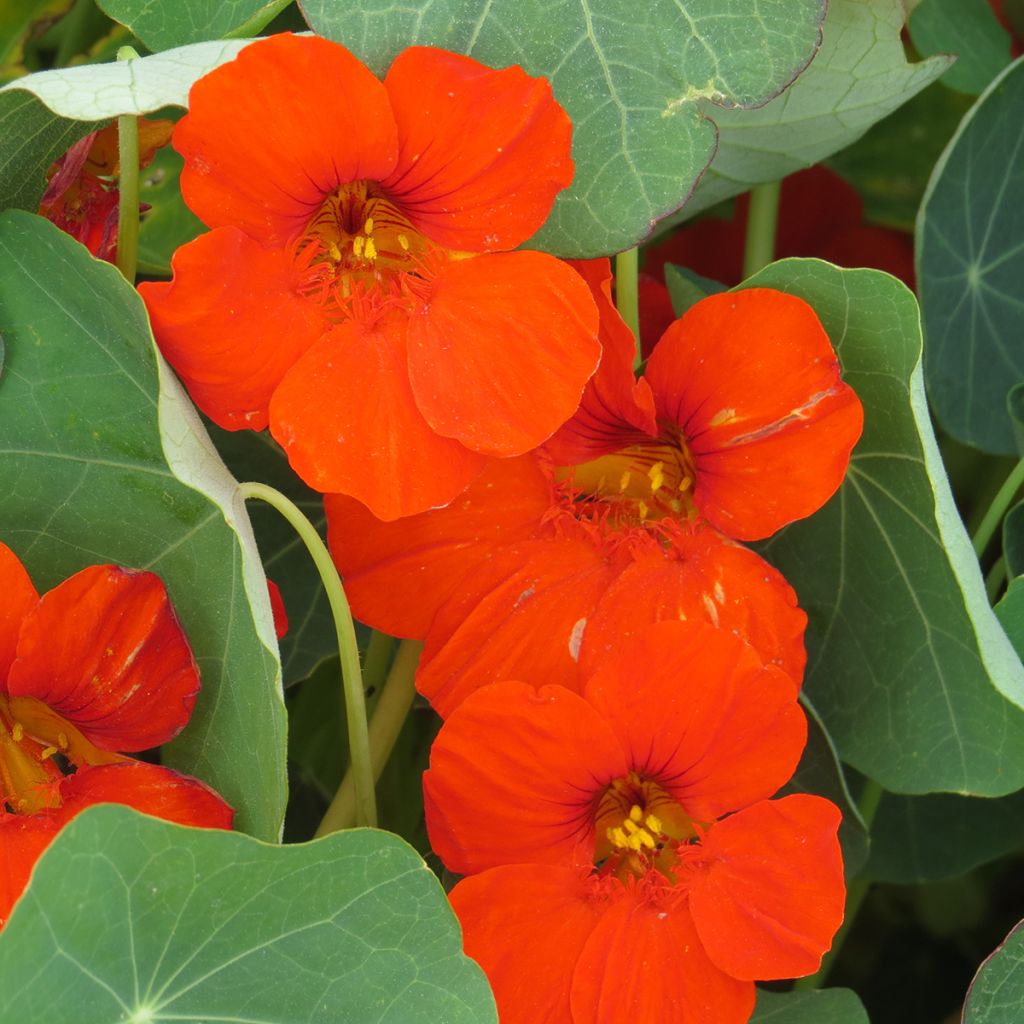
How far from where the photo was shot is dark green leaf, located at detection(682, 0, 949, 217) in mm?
833

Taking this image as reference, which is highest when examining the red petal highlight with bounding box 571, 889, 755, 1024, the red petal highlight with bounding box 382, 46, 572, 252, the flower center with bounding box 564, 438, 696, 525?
the red petal highlight with bounding box 382, 46, 572, 252

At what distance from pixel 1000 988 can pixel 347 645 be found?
1.33ft

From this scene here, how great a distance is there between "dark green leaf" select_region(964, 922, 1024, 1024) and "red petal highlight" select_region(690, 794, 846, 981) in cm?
12

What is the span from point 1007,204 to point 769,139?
0.73 ft

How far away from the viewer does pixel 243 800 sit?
0.70 m

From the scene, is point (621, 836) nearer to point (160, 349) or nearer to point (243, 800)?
point (243, 800)

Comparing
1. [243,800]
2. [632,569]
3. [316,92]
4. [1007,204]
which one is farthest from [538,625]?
[1007,204]

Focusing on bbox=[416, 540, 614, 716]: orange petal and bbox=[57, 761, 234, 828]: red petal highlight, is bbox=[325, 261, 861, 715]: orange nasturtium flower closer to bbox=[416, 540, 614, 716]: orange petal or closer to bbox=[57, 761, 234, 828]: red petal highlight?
bbox=[416, 540, 614, 716]: orange petal

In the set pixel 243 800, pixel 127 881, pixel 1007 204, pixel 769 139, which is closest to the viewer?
pixel 127 881

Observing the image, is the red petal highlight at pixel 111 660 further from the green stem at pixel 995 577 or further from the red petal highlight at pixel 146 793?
the green stem at pixel 995 577

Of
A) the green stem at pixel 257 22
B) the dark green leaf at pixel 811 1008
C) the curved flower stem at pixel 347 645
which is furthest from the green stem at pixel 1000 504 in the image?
the green stem at pixel 257 22

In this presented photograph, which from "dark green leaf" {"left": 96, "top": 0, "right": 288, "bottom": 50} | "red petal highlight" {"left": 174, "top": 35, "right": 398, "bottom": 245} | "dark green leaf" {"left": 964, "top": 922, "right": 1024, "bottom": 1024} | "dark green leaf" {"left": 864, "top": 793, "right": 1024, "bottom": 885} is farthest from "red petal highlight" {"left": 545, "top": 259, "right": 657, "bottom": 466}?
"dark green leaf" {"left": 864, "top": 793, "right": 1024, "bottom": 885}

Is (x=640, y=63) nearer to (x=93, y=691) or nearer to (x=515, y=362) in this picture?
(x=515, y=362)

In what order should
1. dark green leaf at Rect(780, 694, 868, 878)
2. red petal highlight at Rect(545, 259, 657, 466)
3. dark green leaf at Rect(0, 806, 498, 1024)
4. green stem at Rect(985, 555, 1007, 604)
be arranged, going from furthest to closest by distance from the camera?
green stem at Rect(985, 555, 1007, 604), dark green leaf at Rect(780, 694, 868, 878), red petal highlight at Rect(545, 259, 657, 466), dark green leaf at Rect(0, 806, 498, 1024)
